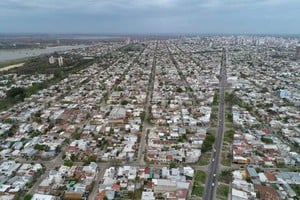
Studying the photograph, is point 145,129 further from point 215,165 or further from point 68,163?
point 68,163

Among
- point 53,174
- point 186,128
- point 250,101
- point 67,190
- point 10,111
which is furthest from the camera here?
point 250,101

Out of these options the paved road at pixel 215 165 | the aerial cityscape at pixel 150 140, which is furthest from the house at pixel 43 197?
the paved road at pixel 215 165

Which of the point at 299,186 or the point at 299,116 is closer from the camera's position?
the point at 299,186

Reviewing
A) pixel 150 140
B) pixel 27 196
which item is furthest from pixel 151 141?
pixel 27 196

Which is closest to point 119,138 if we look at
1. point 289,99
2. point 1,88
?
point 289,99

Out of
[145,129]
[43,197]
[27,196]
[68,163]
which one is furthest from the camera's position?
[145,129]

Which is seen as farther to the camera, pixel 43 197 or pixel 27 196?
pixel 27 196

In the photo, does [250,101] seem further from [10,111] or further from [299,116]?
[10,111]

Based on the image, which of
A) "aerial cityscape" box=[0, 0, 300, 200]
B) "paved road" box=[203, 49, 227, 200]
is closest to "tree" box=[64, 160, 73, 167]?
"aerial cityscape" box=[0, 0, 300, 200]

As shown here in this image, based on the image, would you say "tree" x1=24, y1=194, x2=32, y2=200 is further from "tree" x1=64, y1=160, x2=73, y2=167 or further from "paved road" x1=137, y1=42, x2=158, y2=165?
"paved road" x1=137, y1=42, x2=158, y2=165

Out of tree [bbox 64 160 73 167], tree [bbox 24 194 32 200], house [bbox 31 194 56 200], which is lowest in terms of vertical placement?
tree [bbox 24 194 32 200]

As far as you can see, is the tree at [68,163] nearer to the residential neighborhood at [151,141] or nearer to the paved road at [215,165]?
the residential neighborhood at [151,141]
